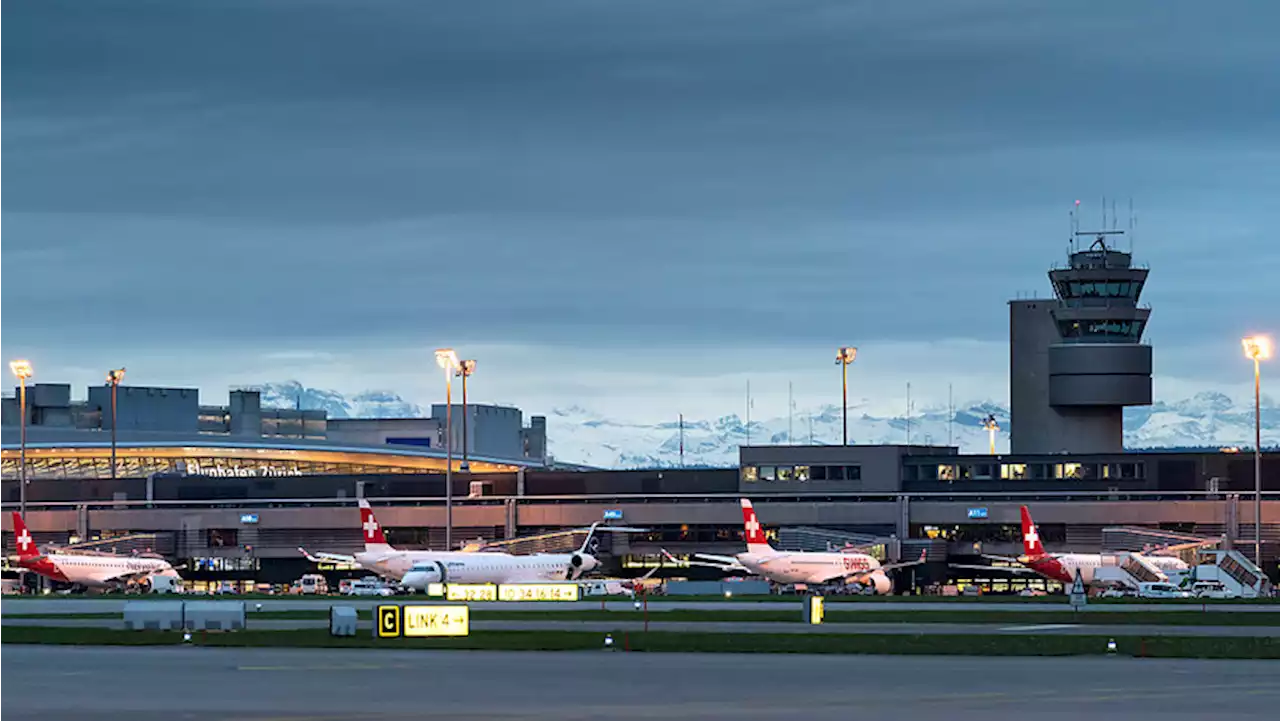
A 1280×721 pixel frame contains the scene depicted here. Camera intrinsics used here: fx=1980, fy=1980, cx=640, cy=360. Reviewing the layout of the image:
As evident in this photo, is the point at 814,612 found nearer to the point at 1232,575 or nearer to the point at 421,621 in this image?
the point at 421,621

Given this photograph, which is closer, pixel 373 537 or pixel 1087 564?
pixel 1087 564

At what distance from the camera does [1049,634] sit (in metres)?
68.2

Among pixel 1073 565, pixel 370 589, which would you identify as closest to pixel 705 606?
pixel 370 589

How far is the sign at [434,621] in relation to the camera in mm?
64062

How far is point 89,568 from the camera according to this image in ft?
448

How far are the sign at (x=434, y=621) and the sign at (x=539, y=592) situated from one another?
38657 millimetres

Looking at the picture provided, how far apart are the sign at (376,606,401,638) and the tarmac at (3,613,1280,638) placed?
5.83 meters

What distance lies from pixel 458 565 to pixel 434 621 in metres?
55.7

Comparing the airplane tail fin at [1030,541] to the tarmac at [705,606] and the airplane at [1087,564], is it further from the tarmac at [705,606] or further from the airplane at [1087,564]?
the tarmac at [705,606]

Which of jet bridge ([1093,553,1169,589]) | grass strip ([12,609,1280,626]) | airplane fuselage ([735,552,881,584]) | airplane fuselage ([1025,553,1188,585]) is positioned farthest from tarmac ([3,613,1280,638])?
airplane fuselage ([1025,553,1188,585])

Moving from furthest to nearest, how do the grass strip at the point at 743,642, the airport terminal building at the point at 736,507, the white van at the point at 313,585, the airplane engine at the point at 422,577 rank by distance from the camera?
1. the airport terminal building at the point at 736,507
2. the white van at the point at 313,585
3. the airplane engine at the point at 422,577
4. the grass strip at the point at 743,642

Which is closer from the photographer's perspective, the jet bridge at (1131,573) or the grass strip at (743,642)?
the grass strip at (743,642)

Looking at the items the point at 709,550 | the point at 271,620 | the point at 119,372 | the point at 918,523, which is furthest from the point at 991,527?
the point at 271,620

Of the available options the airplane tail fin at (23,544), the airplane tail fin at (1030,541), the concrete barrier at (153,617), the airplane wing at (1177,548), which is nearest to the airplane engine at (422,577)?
the airplane tail fin at (23,544)
